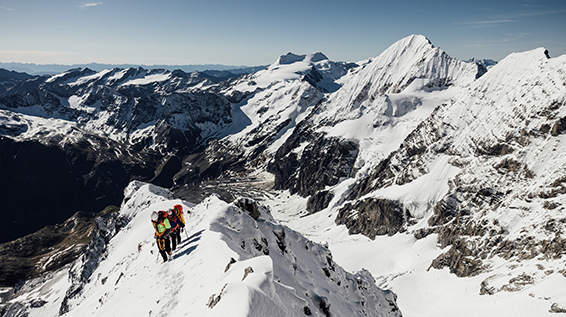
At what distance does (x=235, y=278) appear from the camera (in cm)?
1748

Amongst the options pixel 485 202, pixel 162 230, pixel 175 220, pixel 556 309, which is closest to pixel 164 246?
pixel 162 230

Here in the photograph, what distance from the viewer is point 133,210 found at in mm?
70938

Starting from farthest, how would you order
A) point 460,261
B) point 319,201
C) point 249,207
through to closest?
point 319,201 < point 460,261 < point 249,207

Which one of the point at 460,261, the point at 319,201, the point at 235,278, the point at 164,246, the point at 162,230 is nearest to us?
the point at 235,278

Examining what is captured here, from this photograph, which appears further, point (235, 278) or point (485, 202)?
point (485, 202)

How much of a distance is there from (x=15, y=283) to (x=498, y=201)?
612 ft

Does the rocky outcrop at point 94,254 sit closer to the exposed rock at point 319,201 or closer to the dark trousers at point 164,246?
the dark trousers at point 164,246

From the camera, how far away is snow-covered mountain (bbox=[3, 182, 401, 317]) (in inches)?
615

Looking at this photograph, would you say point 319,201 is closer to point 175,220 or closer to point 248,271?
point 175,220

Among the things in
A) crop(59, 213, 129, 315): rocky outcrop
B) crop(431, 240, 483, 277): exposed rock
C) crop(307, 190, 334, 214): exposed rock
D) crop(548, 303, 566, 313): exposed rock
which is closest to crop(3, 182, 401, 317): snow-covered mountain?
crop(59, 213, 129, 315): rocky outcrop

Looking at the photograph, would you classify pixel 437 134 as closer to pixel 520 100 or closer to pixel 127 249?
pixel 520 100

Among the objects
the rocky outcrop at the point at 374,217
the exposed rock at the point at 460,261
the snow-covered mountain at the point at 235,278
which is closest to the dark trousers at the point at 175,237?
the snow-covered mountain at the point at 235,278

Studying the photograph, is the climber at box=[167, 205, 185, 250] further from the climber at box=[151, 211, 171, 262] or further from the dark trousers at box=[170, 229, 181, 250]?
the climber at box=[151, 211, 171, 262]

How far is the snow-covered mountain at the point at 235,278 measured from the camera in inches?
615
